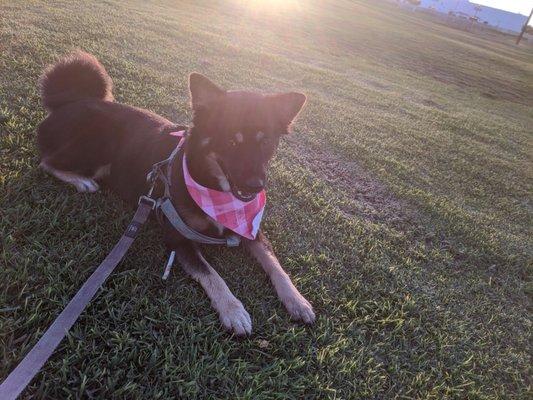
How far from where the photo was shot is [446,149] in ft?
27.2

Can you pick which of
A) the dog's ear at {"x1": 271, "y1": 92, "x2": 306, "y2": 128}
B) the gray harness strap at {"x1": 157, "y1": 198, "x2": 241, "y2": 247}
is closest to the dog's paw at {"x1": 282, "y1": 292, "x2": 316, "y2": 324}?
the gray harness strap at {"x1": 157, "y1": 198, "x2": 241, "y2": 247}

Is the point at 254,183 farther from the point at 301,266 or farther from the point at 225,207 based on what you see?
the point at 301,266

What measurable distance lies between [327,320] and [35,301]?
6.27 ft

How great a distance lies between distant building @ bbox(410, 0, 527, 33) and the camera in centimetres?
9938

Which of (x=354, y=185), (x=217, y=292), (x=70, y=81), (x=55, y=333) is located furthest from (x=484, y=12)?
(x=55, y=333)

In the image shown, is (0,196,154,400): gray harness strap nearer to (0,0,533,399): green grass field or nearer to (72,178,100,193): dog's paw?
(0,0,533,399): green grass field

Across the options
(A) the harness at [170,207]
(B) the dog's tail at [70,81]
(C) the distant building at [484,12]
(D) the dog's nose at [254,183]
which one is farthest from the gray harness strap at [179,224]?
(C) the distant building at [484,12]

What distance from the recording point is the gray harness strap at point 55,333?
1.69 metres

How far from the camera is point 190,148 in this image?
10.00 ft

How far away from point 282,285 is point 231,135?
3.88 feet

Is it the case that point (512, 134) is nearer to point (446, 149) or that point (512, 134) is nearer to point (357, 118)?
point (446, 149)

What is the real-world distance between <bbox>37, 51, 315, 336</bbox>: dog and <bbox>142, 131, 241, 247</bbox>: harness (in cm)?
4

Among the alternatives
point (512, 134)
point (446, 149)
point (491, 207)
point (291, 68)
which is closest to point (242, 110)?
point (491, 207)

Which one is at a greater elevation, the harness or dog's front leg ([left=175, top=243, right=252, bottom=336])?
the harness
